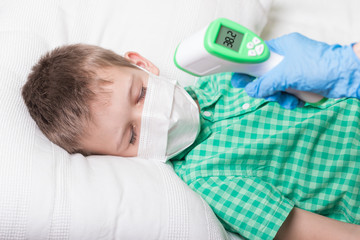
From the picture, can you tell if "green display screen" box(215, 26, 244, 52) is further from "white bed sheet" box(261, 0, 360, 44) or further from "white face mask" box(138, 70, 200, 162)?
"white bed sheet" box(261, 0, 360, 44)

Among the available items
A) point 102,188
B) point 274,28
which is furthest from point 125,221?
point 274,28

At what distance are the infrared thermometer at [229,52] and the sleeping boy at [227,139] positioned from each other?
0.91ft

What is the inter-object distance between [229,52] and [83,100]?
0.44m

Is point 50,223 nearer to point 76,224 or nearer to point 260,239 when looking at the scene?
point 76,224

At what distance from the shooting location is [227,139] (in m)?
1.18

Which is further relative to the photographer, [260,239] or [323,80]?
[260,239]

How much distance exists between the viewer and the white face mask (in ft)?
3.60

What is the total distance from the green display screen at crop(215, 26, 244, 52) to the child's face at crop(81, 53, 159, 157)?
35 centimetres

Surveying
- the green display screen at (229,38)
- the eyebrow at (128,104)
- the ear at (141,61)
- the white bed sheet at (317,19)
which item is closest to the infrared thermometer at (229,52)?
the green display screen at (229,38)

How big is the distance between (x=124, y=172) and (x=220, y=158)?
28 cm

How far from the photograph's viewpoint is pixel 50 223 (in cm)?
89

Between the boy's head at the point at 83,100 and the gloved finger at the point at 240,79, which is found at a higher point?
the gloved finger at the point at 240,79

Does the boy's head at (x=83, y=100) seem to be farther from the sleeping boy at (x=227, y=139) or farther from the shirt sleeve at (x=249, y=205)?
the shirt sleeve at (x=249, y=205)

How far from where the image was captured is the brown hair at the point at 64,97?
41.9 inches
